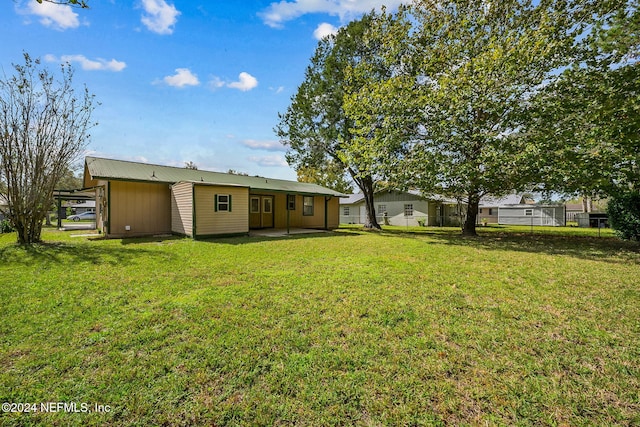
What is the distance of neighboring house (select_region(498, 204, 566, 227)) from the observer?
89.7 ft

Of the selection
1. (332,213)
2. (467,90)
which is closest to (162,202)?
(332,213)

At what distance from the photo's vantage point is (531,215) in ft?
93.4

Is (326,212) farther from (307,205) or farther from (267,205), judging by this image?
(267,205)

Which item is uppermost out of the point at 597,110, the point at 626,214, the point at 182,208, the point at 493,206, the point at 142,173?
the point at 597,110

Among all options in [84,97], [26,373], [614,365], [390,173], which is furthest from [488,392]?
[84,97]

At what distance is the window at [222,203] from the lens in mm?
11859

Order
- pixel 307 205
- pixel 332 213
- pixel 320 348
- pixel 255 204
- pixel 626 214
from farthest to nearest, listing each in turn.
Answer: pixel 332 213, pixel 307 205, pixel 255 204, pixel 626 214, pixel 320 348

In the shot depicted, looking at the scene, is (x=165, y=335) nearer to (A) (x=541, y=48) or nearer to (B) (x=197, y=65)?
(B) (x=197, y=65)

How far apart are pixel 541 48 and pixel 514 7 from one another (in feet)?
13.1

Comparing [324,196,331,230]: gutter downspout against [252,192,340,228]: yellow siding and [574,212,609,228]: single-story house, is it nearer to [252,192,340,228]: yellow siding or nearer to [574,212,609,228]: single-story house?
[252,192,340,228]: yellow siding

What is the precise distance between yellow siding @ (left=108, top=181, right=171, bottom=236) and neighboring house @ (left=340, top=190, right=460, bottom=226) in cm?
1851

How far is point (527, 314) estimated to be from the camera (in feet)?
12.5

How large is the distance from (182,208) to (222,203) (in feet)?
5.70

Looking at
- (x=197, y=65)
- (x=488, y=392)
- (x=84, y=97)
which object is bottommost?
(x=488, y=392)
